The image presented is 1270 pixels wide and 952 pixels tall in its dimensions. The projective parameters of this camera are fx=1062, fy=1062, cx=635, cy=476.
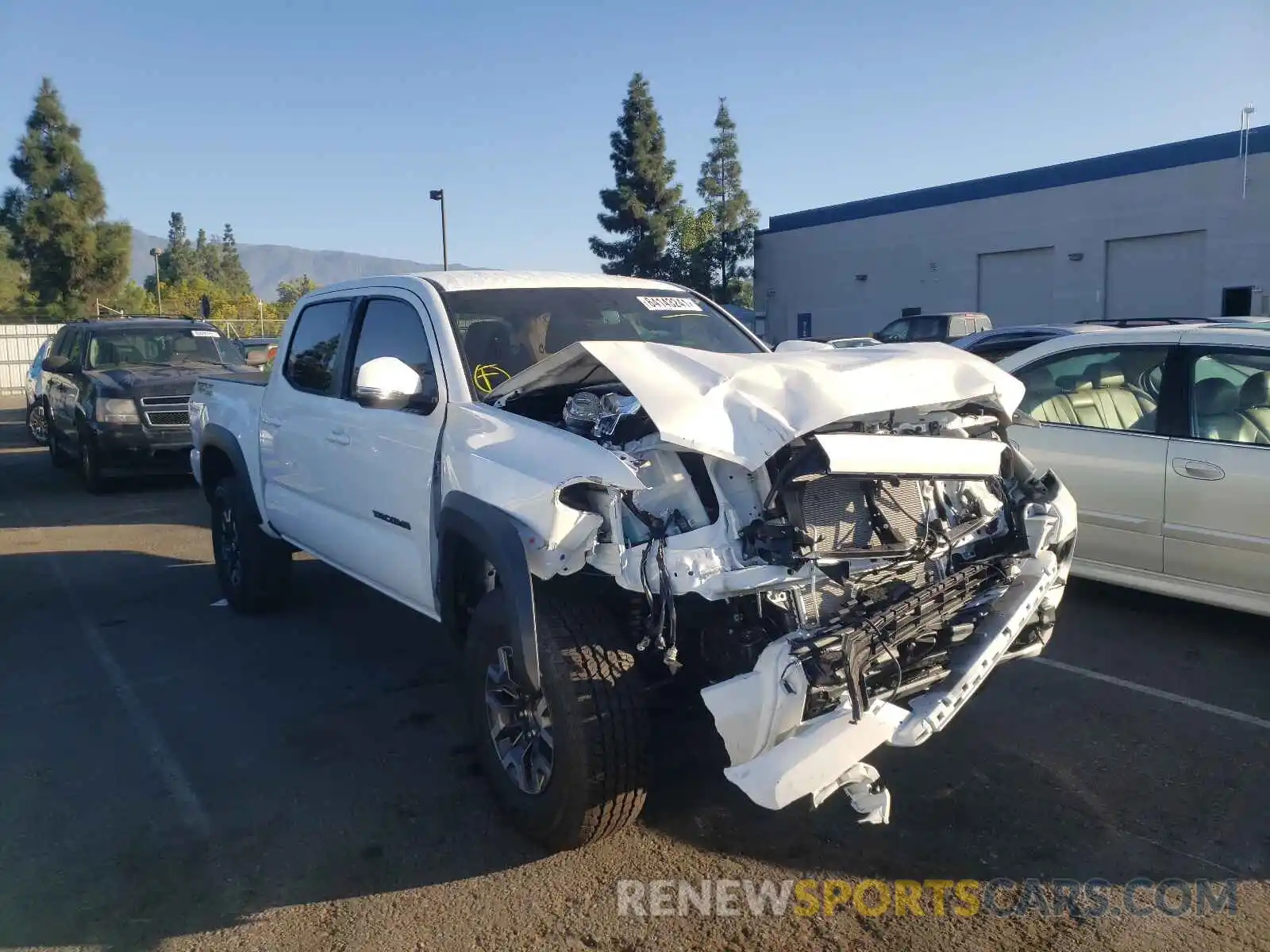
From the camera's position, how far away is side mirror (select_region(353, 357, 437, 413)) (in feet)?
13.5

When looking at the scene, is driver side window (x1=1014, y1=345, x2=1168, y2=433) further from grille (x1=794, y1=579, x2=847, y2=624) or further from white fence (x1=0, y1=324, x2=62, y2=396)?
white fence (x1=0, y1=324, x2=62, y2=396)

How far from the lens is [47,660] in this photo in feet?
19.4

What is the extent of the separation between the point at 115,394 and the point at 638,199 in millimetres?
40745

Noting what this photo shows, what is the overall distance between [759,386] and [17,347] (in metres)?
38.9

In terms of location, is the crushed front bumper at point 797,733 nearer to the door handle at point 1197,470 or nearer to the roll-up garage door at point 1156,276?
the door handle at point 1197,470

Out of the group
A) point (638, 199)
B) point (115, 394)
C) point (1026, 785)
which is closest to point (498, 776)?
point (1026, 785)

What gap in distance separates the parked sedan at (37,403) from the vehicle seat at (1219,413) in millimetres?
14615

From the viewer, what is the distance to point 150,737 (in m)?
4.73

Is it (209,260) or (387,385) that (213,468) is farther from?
(209,260)

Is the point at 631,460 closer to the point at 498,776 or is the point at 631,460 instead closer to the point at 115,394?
the point at 498,776

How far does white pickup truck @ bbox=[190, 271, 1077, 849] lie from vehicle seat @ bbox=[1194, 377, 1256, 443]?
205 centimetres

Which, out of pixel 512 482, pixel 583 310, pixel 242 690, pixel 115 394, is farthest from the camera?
pixel 115 394

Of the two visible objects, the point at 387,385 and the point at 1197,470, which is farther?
the point at 1197,470

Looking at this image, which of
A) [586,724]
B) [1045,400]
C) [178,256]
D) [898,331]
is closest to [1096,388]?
[1045,400]
